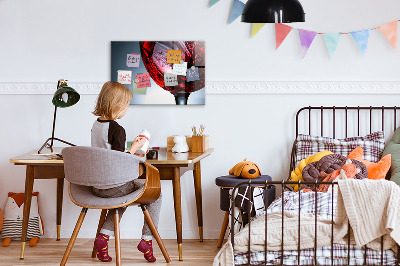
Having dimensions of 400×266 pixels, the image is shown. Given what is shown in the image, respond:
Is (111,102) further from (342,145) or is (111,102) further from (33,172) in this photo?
(342,145)

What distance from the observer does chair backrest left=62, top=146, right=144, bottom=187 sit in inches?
→ 127

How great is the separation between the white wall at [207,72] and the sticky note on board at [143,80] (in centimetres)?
17

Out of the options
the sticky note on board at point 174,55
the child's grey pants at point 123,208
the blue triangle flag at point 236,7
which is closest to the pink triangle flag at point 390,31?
the blue triangle flag at point 236,7

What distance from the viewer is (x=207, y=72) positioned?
14.4 feet

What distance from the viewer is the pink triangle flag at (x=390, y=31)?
4270 millimetres

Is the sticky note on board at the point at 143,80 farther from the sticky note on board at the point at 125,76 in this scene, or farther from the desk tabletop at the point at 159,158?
the desk tabletop at the point at 159,158

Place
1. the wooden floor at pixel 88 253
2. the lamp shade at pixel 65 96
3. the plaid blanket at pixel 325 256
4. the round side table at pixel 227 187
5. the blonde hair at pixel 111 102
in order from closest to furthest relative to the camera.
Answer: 1. the plaid blanket at pixel 325 256
2. the blonde hair at pixel 111 102
3. the wooden floor at pixel 88 253
4. the round side table at pixel 227 187
5. the lamp shade at pixel 65 96

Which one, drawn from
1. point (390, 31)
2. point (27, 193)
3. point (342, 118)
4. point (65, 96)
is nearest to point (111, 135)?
point (27, 193)

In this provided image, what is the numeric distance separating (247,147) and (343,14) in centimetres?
116

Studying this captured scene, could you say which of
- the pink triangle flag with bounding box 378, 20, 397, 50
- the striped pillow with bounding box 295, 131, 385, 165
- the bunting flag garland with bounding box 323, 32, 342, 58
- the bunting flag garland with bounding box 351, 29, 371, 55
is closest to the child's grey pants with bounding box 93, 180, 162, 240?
the striped pillow with bounding box 295, 131, 385, 165

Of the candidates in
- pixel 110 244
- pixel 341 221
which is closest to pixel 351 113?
pixel 341 221

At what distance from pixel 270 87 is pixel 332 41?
54cm

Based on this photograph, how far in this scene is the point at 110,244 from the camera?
13.8ft

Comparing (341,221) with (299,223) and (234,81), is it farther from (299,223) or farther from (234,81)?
(234,81)
